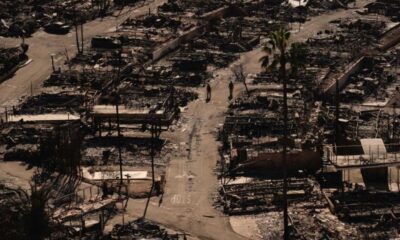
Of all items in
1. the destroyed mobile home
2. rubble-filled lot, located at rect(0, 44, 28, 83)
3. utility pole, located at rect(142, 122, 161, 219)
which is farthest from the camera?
rubble-filled lot, located at rect(0, 44, 28, 83)

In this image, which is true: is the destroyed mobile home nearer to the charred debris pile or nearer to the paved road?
the charred debris pile

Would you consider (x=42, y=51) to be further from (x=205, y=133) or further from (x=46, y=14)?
(x=205, y=133)

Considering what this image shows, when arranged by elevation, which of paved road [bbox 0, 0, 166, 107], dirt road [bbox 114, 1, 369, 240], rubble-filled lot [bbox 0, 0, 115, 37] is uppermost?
rubble-filled lot [bbox 0, 0, 115, 37]

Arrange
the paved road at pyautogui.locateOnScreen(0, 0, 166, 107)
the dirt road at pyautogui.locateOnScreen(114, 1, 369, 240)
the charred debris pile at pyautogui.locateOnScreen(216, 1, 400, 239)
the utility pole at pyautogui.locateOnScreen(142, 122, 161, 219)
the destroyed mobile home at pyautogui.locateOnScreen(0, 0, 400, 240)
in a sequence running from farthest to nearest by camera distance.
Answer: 1. the paved road at pyautogui.locateOnScreen(0, 0, 166, 107)
2. the utility pole at pyautogui.locateOnScreen(142, 122, 161, 219)
3. the charred debris pile at pyautogui.locateOnScreen(216, 1, 400, 239)
4. the dirt road at pyautogui.locateOnScreen(114, 1, 369, 240)
5. the destroyed mobile home at pyautogui.locateOnScreen(0, 0, 400, 240)

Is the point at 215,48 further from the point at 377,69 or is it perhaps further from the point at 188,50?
the point at 377,69

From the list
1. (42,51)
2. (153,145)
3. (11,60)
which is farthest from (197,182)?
(42,51)

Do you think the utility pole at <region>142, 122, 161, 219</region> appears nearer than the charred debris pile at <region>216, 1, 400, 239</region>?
No

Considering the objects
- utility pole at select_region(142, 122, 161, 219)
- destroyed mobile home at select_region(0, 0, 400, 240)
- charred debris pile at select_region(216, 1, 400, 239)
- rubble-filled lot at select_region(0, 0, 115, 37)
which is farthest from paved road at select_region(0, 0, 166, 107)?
charred debris pile at select_region(216, 1, 400, 239)
